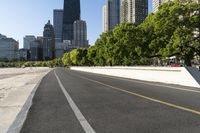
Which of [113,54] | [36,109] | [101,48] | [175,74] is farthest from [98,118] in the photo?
[101,48]

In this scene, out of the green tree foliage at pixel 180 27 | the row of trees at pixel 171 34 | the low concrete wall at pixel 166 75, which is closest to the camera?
the low concrete wall at pixel 166 75

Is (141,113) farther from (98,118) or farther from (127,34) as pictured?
(127,34)

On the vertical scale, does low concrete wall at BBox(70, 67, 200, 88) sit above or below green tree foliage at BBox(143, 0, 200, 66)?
below

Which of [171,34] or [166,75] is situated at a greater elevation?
[171,34]

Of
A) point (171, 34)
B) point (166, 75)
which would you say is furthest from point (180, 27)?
point (166, 75)

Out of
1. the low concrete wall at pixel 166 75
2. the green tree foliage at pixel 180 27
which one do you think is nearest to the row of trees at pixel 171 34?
the green tree foliage at pixel 180 27

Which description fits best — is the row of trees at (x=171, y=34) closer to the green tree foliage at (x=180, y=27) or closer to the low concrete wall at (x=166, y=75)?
the green tree foliage at (x=180, y=27)

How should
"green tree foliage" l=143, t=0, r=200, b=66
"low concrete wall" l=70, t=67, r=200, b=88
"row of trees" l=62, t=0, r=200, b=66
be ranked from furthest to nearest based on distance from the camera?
"row of trees" l=62, t=0, r=200, b=66 < "green tree foliage" l=143, t=0, r=200, b=66 < "low concrete wall" l=70, t=67, r=200, b=88

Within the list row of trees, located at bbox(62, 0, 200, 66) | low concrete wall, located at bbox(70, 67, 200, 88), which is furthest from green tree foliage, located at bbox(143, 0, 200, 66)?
low concrete wall, located at bbox(70, 67, 200, 88)

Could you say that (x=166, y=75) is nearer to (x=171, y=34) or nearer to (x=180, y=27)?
(x=180, y=27)

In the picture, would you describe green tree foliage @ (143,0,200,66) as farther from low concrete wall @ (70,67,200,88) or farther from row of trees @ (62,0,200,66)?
low concrete wall @ (70,67,200,88)

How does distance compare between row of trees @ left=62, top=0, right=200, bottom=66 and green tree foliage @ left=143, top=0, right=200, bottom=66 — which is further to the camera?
row of trees @ left=62, top=0, right=200, bottom=66

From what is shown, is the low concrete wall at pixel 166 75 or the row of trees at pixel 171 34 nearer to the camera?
the low concrete wall at pixel 166 75

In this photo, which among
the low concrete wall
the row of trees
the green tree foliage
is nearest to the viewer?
the low concrete wall
